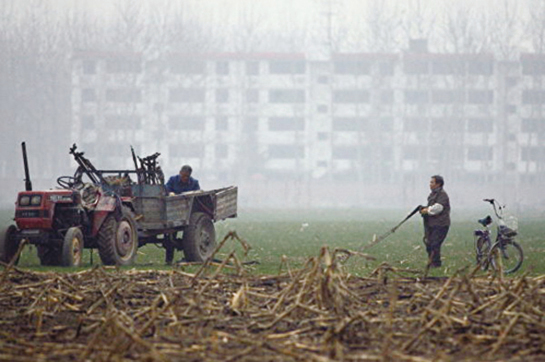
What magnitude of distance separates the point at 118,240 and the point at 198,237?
2077mm

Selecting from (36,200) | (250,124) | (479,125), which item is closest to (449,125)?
(479,125)

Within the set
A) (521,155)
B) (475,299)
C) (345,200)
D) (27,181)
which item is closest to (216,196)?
(27,181)

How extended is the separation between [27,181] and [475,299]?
36.4ft

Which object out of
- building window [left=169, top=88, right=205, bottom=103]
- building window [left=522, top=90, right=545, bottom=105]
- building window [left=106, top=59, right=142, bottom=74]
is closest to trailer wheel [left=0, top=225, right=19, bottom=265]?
building window [left=106, top=59, right=142, bottom=74]

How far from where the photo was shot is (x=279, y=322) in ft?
33.6

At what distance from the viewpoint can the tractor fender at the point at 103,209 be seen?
19.0 m

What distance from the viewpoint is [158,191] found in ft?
65.2

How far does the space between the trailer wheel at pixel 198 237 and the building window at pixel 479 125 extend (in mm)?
93090

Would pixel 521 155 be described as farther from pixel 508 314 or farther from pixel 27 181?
pixel 508 314

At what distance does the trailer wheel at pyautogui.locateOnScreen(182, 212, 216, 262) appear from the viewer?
67.3ft

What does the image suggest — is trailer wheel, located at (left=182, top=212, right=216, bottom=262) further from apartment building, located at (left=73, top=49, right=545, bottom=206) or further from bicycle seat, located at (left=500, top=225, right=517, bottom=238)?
apartment building, located at (left=73, top=49, right=545, bottom=206)

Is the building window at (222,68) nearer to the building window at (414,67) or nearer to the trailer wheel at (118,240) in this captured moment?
the building window at (414,67)

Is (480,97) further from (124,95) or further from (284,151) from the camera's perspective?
(124,95)

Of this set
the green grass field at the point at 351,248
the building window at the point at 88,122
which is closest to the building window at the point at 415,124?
the building window at the point at 88,122
